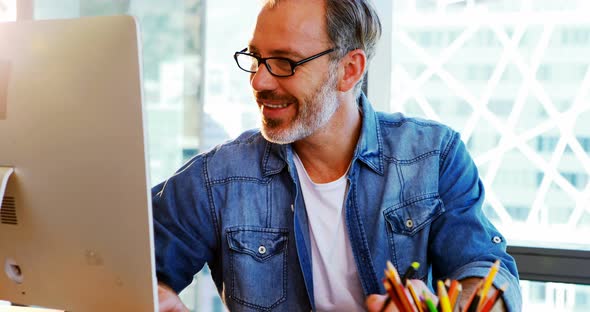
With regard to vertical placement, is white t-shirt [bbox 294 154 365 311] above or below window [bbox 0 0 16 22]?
below

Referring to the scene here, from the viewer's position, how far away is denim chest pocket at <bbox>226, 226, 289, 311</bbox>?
61.4 inches

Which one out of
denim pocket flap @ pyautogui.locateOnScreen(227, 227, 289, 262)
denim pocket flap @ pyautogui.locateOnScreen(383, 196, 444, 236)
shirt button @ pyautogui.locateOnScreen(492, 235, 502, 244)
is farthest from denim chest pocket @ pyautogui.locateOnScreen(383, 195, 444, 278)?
denim pocket flap @ pyautogui.locateOnScreen(227, 227, 289, 262)

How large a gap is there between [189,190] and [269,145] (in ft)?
0.66

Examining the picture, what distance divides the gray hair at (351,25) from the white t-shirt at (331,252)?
283 millimetres

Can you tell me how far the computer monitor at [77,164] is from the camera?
99 centimetres

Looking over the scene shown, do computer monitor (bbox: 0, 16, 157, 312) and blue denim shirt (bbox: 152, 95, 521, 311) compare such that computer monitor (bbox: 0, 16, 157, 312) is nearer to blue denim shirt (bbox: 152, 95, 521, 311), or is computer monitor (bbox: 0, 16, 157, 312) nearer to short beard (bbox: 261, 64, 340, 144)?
blue denim shirt (bbox: 152, 95, 521, 311)

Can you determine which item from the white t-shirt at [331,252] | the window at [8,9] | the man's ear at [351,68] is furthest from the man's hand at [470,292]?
the window at [8,9]

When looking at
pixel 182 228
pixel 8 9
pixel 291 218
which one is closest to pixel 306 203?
pixel 291 218

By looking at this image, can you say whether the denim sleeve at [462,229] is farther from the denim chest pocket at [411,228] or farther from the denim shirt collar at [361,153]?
the denim shirt collar at [361,153]

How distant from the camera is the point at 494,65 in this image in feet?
9.32

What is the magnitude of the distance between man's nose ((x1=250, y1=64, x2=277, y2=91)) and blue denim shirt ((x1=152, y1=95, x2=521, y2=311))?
0.14m

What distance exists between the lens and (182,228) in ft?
5.10

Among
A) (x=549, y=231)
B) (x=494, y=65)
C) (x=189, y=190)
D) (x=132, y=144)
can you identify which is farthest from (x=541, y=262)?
(x=132, y=144)

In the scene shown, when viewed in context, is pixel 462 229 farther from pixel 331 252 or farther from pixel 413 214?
pixel 331 252
